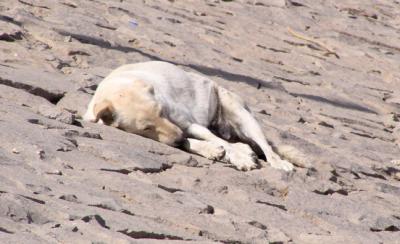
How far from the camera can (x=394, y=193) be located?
7855 mm

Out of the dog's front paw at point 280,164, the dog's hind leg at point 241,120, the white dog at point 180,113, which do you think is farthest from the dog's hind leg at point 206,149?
the dog's hind leg at point 241,120

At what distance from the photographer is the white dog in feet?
24.1

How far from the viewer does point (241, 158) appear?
730cm

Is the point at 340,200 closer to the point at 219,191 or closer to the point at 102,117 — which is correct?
the point at 219,191

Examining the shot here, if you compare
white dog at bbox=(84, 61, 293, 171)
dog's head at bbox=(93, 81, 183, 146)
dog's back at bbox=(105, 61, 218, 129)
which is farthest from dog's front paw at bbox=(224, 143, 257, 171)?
dog's back at bbox=(105, 61, 218, 129)

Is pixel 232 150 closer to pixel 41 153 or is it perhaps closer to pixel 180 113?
pixel 180 113

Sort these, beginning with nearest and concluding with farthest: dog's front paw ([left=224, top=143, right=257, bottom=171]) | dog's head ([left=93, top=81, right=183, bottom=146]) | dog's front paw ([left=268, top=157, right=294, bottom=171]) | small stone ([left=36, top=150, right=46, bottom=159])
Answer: small stone ([left=36, top=150, right=46, bottom=159]) < dog's front paw ([left=224, top=143, right=257, bottom=171]) < dog's head ([left=93, top=81, right=183, bottom=146]) < dog's front paw ([left=268, top=157, right=294, bottom=171])

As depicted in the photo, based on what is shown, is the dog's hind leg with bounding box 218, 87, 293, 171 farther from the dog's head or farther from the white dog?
the dog's head

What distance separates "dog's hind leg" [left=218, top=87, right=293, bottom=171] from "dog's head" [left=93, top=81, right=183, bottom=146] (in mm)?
920

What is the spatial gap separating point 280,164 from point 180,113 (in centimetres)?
83

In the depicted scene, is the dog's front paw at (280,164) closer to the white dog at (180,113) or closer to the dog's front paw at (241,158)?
the white dog at (180,113)

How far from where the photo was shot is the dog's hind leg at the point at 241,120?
811cm

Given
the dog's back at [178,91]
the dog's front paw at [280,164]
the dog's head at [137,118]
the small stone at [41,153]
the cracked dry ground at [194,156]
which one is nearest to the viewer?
the cracked dry ground at [194,156]

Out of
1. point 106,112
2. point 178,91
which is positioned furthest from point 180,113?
Result: point 106,112
